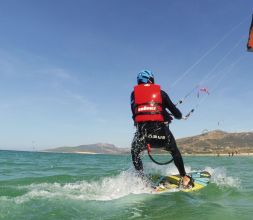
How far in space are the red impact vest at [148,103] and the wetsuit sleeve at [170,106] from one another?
135mm

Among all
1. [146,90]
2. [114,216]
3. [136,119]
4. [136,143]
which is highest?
[146,90]

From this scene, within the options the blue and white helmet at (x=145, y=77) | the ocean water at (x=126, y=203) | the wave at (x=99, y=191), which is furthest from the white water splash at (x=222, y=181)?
the blue and white helmet at (x=145, y=77)

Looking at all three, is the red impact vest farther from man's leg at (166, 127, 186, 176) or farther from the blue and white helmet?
man's leg at (166, 127, 186, 176)

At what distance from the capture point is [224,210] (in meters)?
7.08

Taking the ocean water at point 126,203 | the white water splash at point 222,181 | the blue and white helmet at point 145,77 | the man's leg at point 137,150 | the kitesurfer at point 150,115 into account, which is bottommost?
the ocean water at point 126,203

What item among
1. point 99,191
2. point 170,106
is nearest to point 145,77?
point 170,106

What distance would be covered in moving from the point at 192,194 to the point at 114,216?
11.4 ft

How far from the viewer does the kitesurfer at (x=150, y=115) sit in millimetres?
9336

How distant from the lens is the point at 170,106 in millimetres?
9555

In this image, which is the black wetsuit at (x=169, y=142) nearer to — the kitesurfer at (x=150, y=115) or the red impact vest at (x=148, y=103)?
the kitesurfer at (x=150, y=115)

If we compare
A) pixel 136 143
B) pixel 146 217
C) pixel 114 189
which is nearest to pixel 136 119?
pixel 136 143

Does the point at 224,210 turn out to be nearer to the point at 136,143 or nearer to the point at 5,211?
the point at 136,143

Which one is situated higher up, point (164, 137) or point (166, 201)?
point (164, 137)

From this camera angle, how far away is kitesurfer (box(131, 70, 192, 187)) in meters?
9.34
